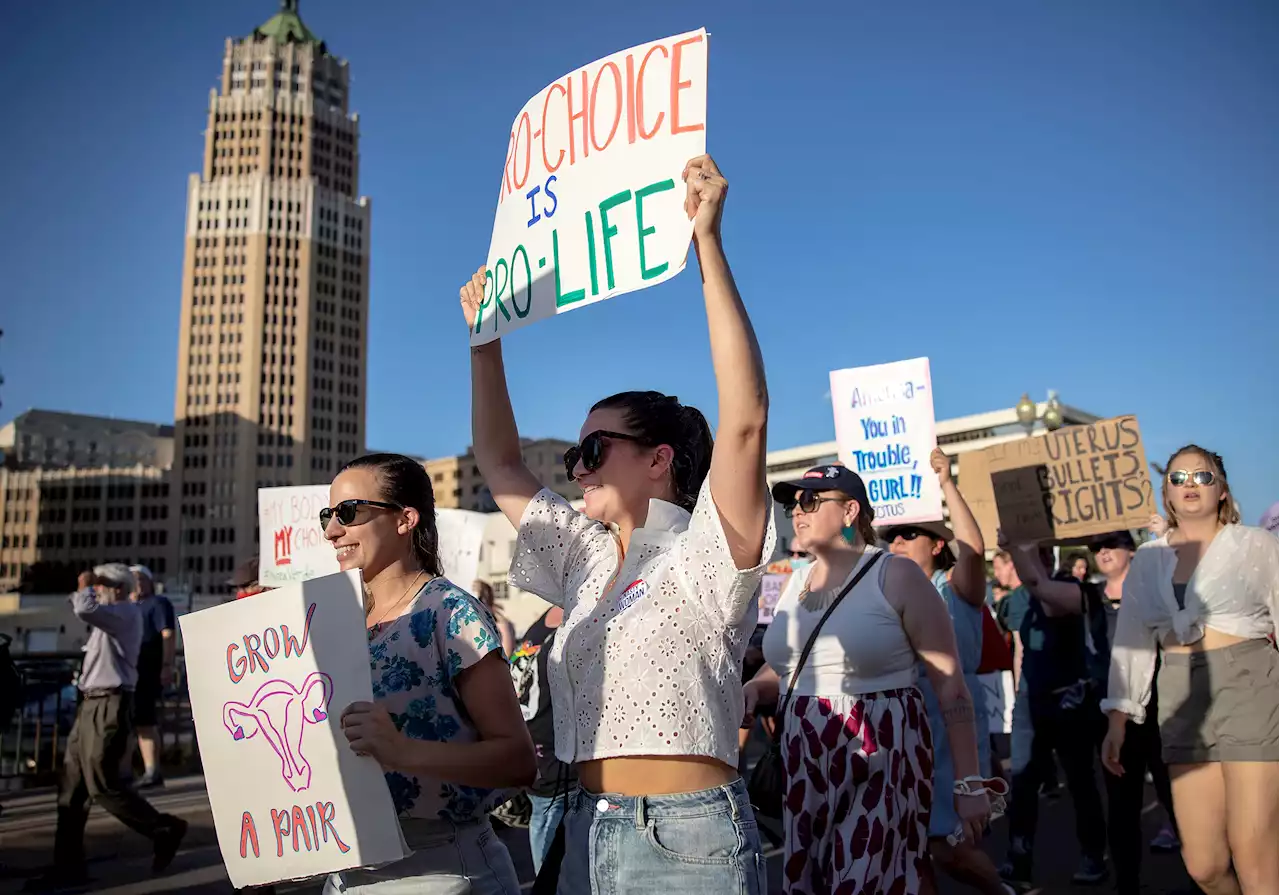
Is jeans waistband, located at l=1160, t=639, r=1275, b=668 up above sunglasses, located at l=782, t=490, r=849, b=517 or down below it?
below

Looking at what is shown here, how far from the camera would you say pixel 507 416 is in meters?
3.00

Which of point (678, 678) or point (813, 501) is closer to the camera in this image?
point (678, 678)

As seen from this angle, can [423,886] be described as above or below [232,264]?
below

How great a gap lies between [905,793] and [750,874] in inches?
56.5

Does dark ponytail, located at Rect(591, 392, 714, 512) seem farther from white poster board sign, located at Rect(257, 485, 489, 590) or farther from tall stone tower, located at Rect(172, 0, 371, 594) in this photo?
tall stone tower, located at Rect(172, 0, 371, 594)

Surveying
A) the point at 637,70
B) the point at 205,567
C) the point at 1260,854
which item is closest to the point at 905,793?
the point at 1260,854

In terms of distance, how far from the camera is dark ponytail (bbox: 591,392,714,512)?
250 cm

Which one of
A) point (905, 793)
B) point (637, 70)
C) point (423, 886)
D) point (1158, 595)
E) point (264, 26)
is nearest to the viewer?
point (423, 886)

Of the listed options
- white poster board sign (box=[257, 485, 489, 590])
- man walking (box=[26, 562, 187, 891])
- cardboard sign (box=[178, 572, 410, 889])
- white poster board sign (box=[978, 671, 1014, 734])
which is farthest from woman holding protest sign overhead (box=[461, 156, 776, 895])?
white poster board sign (box=[978, 671, 1014, 734])

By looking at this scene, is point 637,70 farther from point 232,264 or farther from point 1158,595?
point 232,264

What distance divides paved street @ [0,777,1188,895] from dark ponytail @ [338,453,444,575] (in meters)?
4.16

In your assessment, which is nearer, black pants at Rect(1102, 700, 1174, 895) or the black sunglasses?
the black sunglasses

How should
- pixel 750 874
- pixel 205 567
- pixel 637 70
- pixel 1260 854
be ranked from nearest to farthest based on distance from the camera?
pixel 750 874 → pixel 637 70 → pixel 1260 854 → pixel 205 567

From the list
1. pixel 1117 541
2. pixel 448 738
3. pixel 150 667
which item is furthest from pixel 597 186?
pixel 150 667
